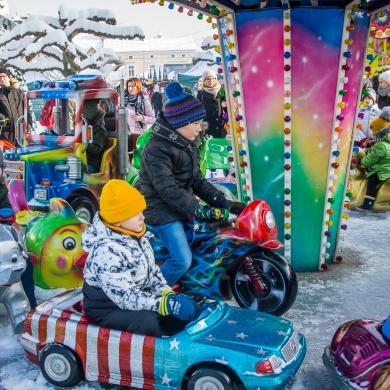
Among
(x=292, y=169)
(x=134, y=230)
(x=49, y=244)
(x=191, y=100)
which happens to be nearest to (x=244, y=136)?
(x=292, y=169)

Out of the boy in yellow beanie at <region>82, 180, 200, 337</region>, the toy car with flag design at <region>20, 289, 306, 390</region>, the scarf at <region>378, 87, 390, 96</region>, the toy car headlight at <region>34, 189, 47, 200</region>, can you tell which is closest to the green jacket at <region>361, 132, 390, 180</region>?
the scarf at <region>378, 87, 390, 96</region>

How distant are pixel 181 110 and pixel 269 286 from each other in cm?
139

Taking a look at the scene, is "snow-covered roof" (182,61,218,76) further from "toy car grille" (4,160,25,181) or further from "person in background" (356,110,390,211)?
"toy car grille" (4,160,25,181)

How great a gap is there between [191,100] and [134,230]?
4.08 ft

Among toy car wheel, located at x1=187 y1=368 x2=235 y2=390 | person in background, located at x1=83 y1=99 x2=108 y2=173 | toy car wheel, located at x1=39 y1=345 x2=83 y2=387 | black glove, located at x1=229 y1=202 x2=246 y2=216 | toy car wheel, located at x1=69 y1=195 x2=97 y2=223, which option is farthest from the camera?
person in background, located at x1=83 y1=99 x2=108 y2=173

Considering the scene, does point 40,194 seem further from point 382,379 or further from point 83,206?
point 382,379

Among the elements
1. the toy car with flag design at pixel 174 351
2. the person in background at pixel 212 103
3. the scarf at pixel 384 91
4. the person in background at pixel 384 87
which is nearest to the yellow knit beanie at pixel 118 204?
the toy car with flag design at pixel 174 351

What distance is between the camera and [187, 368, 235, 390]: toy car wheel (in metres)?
2.85

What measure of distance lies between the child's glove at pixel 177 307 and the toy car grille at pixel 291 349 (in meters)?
0.50

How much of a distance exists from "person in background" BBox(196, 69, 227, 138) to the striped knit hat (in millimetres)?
4964

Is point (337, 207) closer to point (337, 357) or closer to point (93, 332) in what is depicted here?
point (337, 357)

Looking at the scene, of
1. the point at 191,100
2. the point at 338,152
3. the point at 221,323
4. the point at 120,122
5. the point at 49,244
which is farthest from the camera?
the point at 120,122

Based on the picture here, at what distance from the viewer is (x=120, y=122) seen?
6.77 metres

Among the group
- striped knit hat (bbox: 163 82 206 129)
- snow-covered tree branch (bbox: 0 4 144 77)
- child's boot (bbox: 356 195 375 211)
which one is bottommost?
child's boot (bbox: 356 195 375 211)
